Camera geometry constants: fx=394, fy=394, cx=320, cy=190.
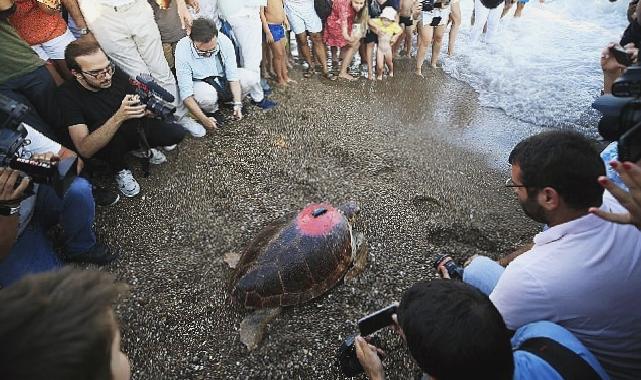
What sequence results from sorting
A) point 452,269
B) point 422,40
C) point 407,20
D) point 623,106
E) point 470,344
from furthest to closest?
point 422,40
point 407,20
point 452,269
point 623,106
point 470,344

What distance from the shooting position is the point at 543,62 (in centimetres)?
583

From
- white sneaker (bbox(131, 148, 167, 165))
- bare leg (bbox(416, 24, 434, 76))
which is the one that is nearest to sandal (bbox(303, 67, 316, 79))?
bare leg (bbox(416, 24, 434, 76))

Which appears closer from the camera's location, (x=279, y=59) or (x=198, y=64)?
(x=198, y=64)

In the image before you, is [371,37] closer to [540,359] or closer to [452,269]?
[452,269]

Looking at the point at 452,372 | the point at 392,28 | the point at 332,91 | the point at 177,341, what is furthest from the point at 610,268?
the point at 392,28

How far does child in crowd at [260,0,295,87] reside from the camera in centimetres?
421

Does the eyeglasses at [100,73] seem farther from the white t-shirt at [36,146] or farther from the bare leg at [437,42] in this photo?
the bare leg at [437,42]

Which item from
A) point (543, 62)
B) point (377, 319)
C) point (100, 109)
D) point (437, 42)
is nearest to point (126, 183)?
point (100, 109)

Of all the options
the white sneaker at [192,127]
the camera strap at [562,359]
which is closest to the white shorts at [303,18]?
the white sneaker at [192,127]

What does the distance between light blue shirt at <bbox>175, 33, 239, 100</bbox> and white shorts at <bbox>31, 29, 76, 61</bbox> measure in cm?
82

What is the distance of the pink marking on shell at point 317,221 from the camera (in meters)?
2.19

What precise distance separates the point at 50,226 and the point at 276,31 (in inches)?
118

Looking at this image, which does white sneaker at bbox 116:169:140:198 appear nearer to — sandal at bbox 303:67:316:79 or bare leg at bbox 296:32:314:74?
sandal at bbox 303:67:316:79

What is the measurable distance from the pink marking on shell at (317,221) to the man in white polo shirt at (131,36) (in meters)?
1.71
